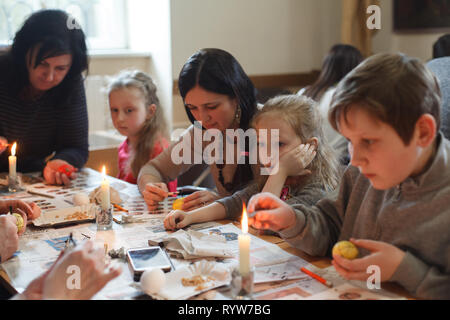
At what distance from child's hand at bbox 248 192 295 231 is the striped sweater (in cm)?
144

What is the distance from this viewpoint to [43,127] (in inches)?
97.0

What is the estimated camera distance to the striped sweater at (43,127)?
2365 mm

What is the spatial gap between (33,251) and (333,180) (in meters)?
0.96

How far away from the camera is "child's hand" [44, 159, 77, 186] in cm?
216

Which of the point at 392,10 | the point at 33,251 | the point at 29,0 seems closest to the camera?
the point at 33,251

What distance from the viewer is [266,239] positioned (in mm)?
1412

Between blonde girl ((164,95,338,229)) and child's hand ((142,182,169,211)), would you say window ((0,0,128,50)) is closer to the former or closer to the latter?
child's hand ((142,182,169,211))

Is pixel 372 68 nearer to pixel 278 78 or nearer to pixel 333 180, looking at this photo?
pixel 333 180

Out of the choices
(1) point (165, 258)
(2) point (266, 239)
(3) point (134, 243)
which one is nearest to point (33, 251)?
(3) point (134, 243)

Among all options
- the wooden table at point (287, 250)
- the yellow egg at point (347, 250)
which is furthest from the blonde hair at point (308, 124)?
the yellow egg at point (347, 250)

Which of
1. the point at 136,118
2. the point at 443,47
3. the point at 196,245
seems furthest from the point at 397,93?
the point at 443,47

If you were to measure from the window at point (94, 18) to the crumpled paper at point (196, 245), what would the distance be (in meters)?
2.98

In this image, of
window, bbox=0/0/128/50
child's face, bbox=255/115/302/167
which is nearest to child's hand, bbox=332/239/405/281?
child's face, bbox=255/115/302/167
